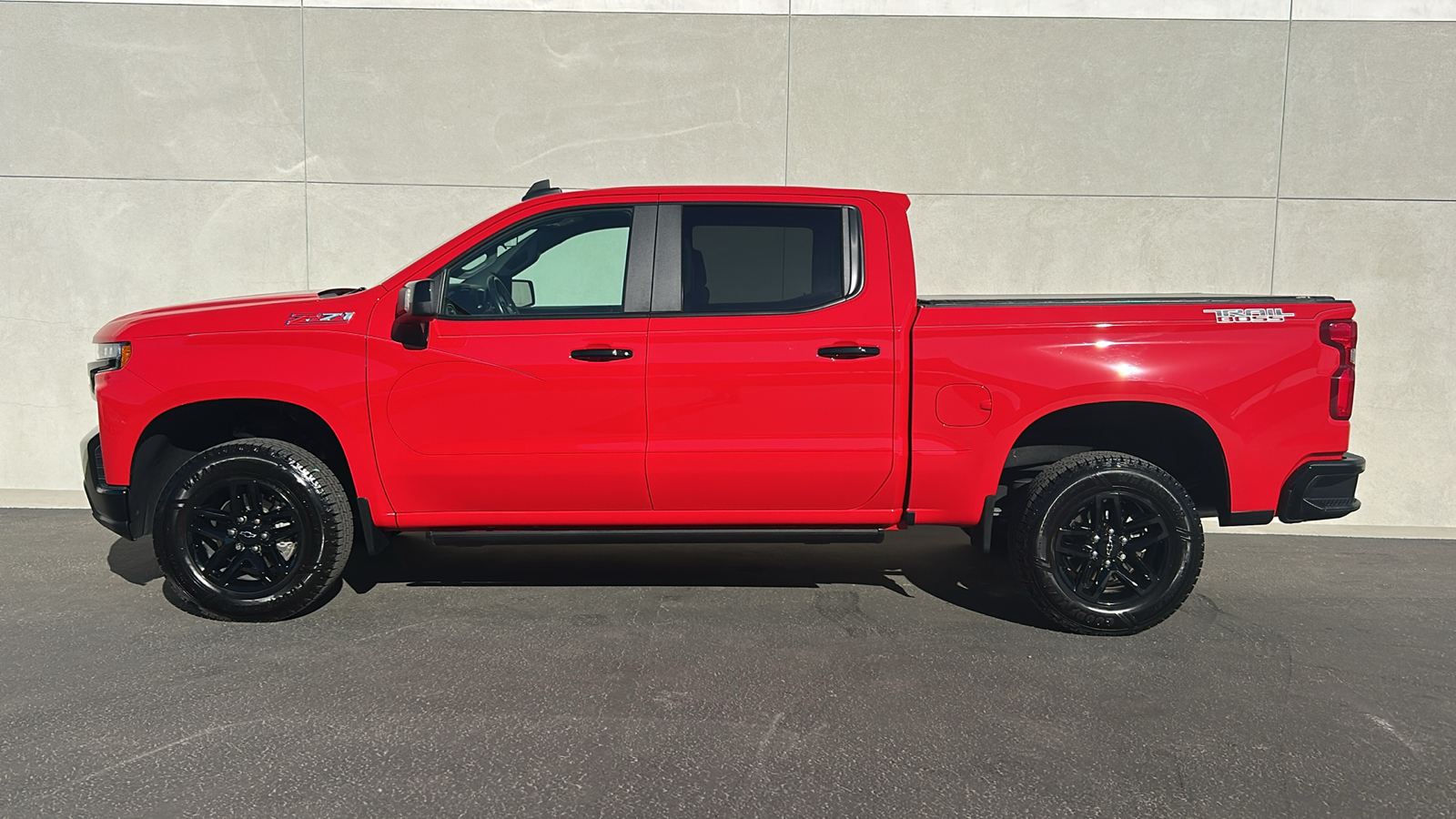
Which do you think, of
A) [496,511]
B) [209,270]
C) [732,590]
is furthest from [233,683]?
[209,270]

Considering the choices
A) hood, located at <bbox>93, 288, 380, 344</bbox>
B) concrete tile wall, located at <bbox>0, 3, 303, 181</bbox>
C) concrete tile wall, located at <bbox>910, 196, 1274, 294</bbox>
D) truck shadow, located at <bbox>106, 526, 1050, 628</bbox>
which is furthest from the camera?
concrete tile wall, located at <bbox>0, 3, 303, 181</bbox>

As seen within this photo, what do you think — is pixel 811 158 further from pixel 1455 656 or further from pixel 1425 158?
pixel 1455 656

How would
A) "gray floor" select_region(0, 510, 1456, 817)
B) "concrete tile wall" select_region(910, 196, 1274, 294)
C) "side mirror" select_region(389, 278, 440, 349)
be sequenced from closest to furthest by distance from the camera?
"gray floor" select_region(0, 510, 1456, 817), "side mirror" select_region(389, 278, 440, 349), "concrete tile wall" select_region(910, 196, 1274, 294)

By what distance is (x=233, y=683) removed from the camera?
3766 millimetres

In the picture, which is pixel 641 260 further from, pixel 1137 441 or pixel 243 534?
pixel 1137 441

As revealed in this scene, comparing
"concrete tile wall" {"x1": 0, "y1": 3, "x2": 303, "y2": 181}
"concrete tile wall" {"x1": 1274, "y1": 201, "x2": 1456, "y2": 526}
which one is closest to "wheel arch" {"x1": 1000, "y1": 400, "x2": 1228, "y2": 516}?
"concrete tile wall" {"x1": 1274, "y1": 201, "x2": 1456, "y2": 526}

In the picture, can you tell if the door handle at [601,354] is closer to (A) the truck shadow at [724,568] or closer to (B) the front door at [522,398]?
(B) the front door at [522,398]

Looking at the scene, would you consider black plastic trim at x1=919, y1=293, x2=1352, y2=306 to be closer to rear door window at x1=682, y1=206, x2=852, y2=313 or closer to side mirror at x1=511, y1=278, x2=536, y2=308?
rear door window at x1=682, y1=206, x2=852, y2=313

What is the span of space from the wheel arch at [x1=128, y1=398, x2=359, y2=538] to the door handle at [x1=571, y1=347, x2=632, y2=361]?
3.78ft

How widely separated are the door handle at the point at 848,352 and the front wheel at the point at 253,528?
2262mm

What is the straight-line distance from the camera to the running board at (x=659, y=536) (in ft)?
14.7

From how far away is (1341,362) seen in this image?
14.2 feet

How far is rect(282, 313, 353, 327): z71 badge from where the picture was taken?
4426 mm

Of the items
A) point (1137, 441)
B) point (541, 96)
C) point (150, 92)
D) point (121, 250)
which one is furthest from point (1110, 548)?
point (150, 92)
